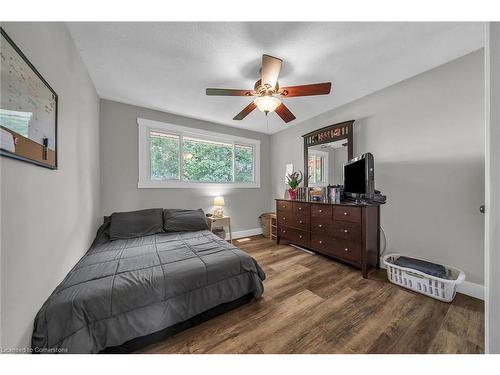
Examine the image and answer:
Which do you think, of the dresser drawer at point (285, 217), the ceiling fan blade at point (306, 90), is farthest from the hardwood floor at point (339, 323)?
the ceiling fan blade at point (306, 90)

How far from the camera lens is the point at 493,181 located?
2.73 ft

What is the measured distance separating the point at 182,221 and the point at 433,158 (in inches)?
129

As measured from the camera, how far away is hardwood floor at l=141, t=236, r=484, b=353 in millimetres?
1166

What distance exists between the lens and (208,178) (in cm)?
350

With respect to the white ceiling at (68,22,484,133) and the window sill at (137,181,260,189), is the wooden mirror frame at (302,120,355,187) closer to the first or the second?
the white ceiling at (68,22,484,133)

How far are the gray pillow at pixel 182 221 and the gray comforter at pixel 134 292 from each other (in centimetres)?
64

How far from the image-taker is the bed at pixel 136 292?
985mm

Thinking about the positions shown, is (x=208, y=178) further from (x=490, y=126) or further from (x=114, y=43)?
(x=490, y=126)

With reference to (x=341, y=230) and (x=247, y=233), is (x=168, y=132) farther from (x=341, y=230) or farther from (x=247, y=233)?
(x=341, y=230)

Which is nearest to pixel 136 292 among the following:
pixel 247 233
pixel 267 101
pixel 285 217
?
pixel 267 101

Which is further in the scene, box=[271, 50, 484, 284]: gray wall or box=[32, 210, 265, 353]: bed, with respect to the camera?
box=[271, 50, 484, 284]: gray wall

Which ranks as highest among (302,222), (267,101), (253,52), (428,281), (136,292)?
(253,52)

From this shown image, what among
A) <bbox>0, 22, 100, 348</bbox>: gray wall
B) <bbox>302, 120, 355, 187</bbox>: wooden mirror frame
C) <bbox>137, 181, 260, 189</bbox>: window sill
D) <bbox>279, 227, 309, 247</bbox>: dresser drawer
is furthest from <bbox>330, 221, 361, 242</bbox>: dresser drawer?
<bbox>0, 22, 100, 348</bbox>: gray wall

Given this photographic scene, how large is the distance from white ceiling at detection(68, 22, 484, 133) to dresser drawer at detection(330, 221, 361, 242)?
1805 millimetres
